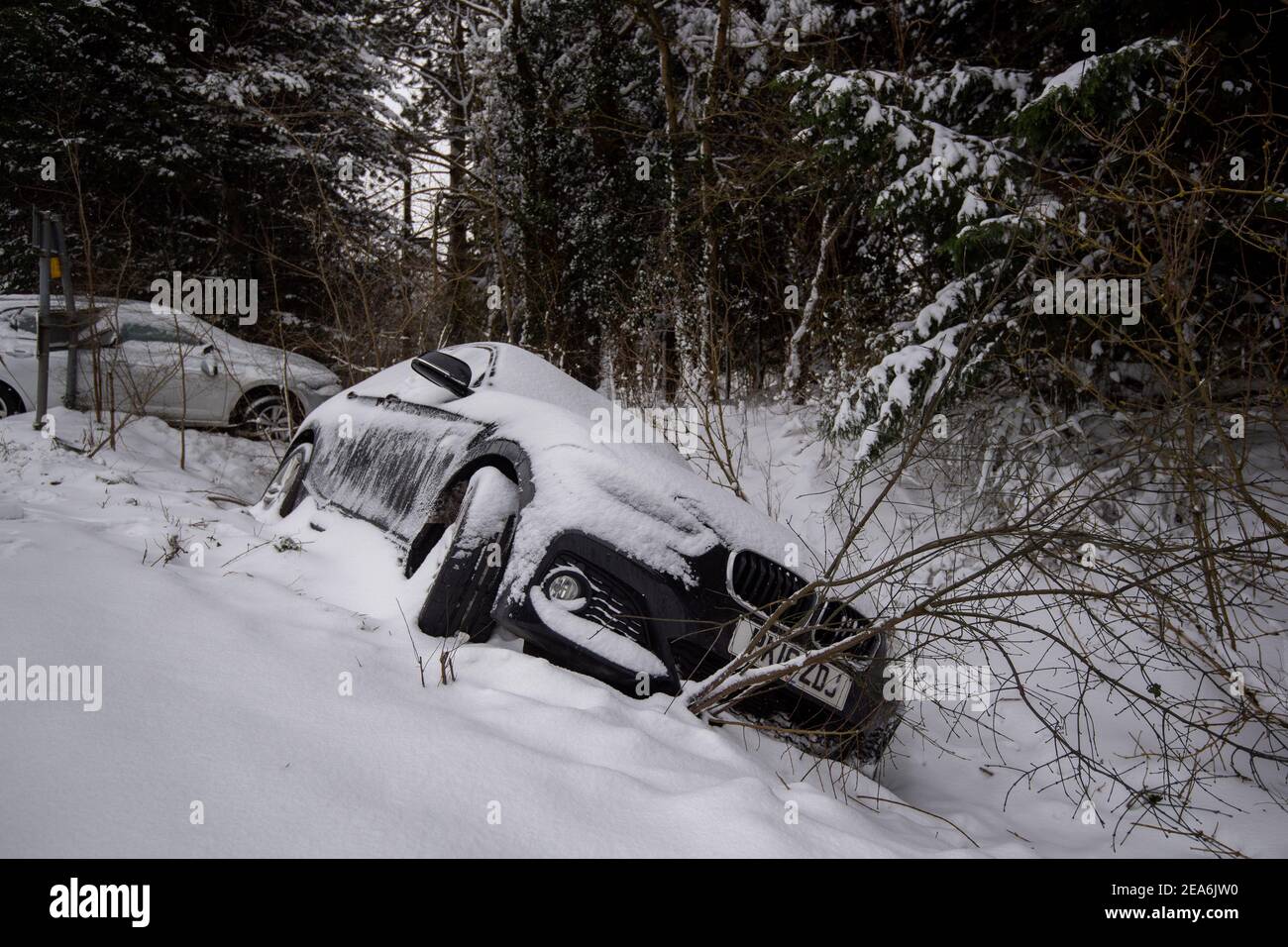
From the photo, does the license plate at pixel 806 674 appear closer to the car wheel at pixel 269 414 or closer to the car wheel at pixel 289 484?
the car wheel at pixel 289 484

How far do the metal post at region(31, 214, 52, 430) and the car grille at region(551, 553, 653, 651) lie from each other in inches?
243

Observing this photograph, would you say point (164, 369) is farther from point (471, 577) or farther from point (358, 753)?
point (358, 753)

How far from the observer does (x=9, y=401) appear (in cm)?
730

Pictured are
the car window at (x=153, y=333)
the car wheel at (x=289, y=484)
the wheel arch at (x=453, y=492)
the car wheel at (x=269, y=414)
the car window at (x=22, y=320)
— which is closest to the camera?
the wheel arch at (x=453, y=492)

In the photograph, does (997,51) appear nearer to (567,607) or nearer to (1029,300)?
(1029,300)

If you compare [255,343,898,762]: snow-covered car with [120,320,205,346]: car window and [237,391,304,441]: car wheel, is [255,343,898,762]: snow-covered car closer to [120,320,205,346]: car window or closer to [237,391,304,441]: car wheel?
[237,391,304,441]: car wheel

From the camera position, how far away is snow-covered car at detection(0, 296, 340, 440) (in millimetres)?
6938

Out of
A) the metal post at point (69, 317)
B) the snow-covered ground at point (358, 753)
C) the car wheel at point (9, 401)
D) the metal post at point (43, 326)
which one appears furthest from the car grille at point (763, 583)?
the car wheel at point (9, 401)

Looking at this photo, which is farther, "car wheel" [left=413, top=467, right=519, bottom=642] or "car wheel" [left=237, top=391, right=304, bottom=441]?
"car wheel" [left=237, top=391, right=304, bottom=441]

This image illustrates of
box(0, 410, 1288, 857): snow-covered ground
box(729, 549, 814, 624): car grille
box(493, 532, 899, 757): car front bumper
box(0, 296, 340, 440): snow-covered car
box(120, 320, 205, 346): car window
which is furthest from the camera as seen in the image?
box(120, 320, 205, 346): car window

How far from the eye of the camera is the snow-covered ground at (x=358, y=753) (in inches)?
56.9

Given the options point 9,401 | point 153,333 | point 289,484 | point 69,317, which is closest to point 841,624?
point 289,484

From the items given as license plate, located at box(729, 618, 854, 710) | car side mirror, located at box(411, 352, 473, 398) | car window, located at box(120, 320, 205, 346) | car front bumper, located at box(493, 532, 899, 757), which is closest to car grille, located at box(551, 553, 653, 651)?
car front bumper, located at box(493, 532, 899, 757)

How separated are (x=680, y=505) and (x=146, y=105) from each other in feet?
50.2
